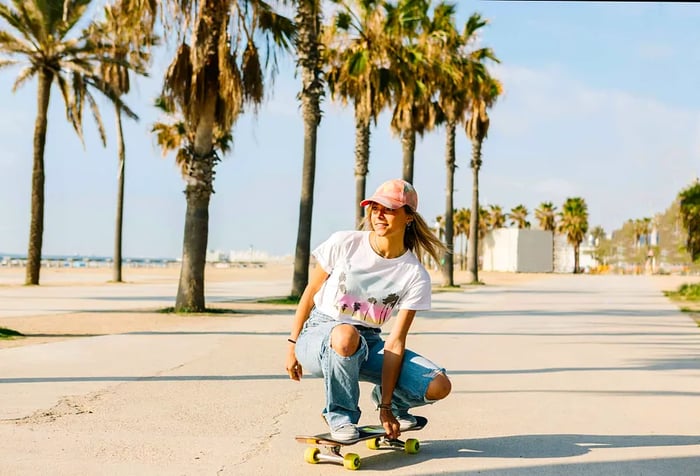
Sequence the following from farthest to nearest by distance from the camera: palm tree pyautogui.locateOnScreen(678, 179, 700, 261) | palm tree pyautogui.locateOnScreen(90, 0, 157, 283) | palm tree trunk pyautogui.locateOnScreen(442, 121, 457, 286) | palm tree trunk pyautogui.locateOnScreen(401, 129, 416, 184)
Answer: palm tree trunk pyautogui.locateOnScreen(442, 121, 457, 286), palm tree pyautogui.locateOnScreen(678, 179, 700, 261), palm tree trunk pyautogui.locateOnScreen(401, 129, 416, 184), palm tree pyautogui.locateOnScreen(90, 0, 157, 283)

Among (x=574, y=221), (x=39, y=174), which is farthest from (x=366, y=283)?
(x=574, y=221)

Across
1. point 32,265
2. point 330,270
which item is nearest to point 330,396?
point 330,270

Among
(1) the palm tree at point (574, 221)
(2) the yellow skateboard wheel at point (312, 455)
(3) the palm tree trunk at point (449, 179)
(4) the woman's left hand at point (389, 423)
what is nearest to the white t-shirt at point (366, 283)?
(4) the woman's left hand at point (389, 423)

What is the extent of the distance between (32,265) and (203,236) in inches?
634

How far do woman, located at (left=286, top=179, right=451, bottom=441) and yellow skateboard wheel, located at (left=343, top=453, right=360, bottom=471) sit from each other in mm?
129

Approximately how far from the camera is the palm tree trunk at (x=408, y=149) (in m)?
34.3

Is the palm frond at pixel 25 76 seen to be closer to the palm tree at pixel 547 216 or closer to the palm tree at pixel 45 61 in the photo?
the palm tree at pixel 45 61

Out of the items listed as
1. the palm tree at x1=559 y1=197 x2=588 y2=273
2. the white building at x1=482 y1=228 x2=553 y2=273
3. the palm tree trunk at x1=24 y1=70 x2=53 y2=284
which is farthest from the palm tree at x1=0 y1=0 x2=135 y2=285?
the palm tree at x1=559 y1=197 x2=588 y2=273

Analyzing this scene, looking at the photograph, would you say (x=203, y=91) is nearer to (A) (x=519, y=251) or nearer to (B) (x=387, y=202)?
(B) (x=387, y=202)

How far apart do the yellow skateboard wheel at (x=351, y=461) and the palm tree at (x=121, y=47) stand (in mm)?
14495

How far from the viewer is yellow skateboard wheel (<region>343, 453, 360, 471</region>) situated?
4.87m

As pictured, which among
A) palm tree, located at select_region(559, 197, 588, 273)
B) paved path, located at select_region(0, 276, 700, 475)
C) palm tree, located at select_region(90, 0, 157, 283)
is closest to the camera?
paved path, located at select_region(0, 276, 700, 475)

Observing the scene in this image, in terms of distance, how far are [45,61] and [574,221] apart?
89.1 m

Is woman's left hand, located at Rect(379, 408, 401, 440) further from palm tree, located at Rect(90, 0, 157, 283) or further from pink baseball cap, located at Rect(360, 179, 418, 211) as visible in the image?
palm tree, located at Rect(90, 0, 157, 283)
